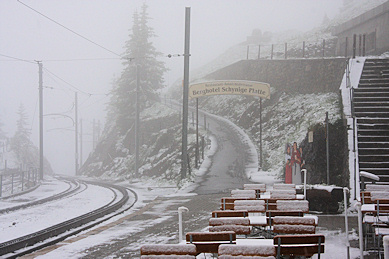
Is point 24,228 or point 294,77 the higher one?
point 294,77

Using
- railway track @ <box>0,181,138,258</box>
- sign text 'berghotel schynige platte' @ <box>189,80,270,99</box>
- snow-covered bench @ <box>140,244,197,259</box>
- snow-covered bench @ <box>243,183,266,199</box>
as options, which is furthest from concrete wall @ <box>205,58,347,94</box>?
snow-covered bench @ <box>140,244,197,259</box>

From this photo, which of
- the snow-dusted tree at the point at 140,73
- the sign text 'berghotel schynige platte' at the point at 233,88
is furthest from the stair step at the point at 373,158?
the snow-dusted tree at the point at 140,73

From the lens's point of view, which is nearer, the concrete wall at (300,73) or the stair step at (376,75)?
the stair step at (376,75)

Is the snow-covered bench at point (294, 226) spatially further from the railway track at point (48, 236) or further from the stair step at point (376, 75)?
the stair step at point (376, 75)

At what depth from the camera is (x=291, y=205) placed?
8820mm

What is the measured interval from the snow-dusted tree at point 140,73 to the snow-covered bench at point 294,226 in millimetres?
42049

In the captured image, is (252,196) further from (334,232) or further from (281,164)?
(281,164)

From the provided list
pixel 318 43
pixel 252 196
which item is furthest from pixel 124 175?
pixel 252 196

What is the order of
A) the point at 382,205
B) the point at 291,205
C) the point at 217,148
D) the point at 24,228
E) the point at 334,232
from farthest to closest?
1. the point at 217,148
2. the point at 24,228
3. the point at 334,232
4. the point at 291,205
5. the point at 382,205

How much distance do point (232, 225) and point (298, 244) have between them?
4.04ft

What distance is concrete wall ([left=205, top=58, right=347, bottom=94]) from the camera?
98.7ft

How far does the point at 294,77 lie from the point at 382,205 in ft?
90.3

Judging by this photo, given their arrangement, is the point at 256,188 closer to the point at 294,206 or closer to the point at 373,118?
the point at 294,206

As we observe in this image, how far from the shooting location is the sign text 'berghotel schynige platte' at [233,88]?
2683 cm
